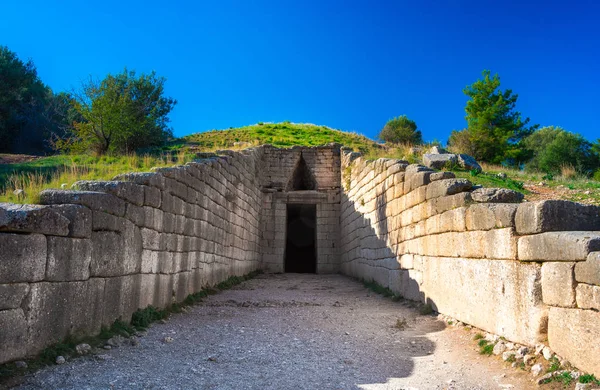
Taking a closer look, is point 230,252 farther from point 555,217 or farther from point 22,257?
point 555,217

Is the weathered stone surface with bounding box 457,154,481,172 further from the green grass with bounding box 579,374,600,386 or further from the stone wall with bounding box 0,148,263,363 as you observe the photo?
the green grass with bounding box 579,374,600,386

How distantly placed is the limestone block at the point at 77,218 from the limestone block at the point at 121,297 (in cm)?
73

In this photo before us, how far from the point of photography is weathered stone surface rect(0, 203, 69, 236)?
139 inches

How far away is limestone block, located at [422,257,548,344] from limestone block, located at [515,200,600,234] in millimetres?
384

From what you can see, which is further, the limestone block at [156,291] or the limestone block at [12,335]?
the limestone block at [156,291]

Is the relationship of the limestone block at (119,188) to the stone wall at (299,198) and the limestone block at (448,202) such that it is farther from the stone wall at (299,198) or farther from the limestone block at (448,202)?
the stone wall at (299,198)

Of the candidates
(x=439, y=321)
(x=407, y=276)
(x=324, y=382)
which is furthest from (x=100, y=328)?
(x=407, y=276)

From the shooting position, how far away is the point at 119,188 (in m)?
5.26

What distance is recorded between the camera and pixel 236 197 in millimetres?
11914

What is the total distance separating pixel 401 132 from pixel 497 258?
34387 millimetres

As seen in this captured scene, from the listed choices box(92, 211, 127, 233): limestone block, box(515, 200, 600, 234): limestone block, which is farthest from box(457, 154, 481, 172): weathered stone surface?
box(92, 211, 127, 233): limestone block

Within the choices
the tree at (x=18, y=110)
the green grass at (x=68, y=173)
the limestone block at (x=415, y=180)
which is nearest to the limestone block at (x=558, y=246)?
the limestone block at (x=415, y=180)

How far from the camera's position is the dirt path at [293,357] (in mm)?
3773

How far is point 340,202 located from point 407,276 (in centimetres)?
869
